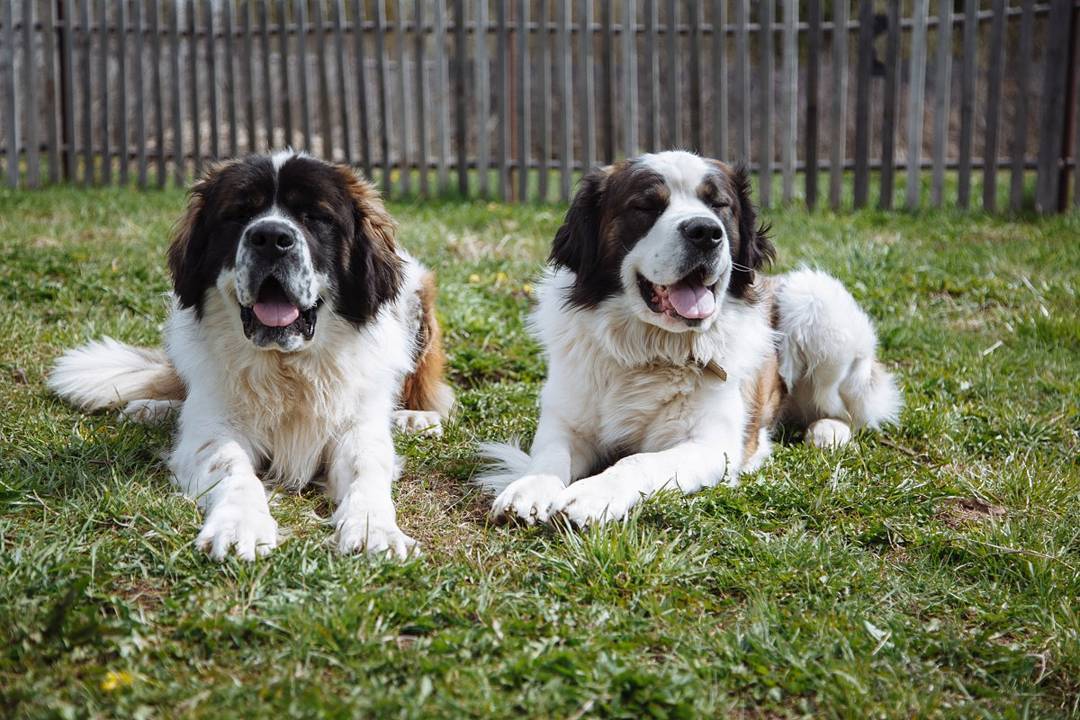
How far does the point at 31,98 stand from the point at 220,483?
7.68 meters

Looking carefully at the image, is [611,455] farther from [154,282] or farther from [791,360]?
[154,282]

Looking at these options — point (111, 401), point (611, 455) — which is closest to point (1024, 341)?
point (611, 455)

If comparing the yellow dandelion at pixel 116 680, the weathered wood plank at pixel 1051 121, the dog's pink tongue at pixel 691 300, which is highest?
the weathered wood plank at pixel 1051 121

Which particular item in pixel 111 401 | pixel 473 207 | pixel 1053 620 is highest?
pixel 473 207

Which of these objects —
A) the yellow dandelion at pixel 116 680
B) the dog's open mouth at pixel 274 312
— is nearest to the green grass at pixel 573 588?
the yellow dandelion at pixel 116 680

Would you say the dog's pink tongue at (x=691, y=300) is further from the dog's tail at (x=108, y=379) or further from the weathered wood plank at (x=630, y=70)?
the weathered wood plank at (x=630, y=70)

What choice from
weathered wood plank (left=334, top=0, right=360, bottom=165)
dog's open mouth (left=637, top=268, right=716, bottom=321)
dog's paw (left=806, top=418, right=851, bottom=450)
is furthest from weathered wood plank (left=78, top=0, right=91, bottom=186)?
dog's paw (left=806, top=418, right=851, bottom=450)

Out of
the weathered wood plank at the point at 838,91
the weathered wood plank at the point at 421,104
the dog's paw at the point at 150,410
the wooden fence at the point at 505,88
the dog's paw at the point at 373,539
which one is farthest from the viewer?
the weathered wood plank at the point at 421,104

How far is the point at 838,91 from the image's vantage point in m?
8.15

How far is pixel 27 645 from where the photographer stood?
214 cm

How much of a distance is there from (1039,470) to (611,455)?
5.17 feet

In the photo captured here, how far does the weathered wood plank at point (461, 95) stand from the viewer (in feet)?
28.3

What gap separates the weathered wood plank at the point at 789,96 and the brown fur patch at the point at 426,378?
4.83 metres

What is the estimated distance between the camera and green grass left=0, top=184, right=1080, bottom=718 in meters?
2.15
